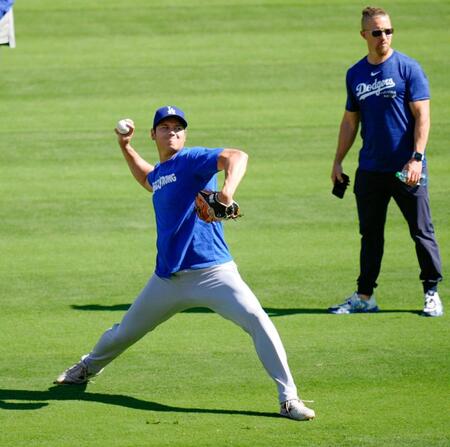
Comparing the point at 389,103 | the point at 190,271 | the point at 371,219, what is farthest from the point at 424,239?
the point at 190,271

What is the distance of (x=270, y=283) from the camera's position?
9.88 m

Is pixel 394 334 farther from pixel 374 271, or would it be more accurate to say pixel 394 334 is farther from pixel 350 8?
pixel 350 8

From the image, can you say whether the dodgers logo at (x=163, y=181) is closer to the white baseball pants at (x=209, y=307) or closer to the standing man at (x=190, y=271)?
the standing man at (x=190, y=271)

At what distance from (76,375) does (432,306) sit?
303 cm

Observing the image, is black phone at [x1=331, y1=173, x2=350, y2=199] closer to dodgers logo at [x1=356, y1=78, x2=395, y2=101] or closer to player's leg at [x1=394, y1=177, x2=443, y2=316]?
player's leg at [x1=394, y1=177, x2=443, y2=316]

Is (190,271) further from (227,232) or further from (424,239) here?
(227,232)

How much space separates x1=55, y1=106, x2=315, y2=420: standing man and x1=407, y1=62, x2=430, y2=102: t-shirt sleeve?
242cm

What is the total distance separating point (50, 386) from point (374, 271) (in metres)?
2.95

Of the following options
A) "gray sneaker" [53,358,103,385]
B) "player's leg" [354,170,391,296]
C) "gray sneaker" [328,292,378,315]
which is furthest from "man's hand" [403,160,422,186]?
"gray sneaker" [53,358,103,385]

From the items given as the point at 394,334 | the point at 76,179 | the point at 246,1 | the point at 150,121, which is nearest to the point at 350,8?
the point at 246,1

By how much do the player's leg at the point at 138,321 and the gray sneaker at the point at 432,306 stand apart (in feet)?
8.55

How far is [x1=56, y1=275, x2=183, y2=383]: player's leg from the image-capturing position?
7.16 meters

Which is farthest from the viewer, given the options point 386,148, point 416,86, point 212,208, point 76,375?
point 386,148

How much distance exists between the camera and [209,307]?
714 cm
